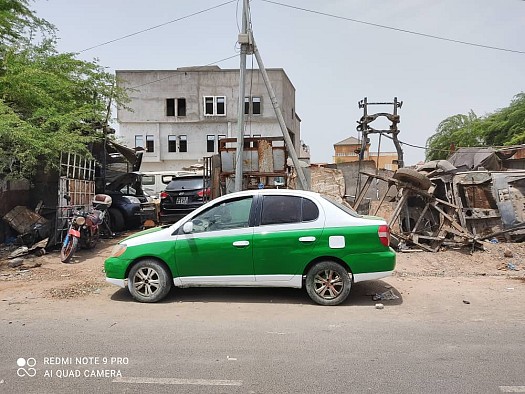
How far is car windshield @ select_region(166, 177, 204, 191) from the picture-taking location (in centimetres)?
1298

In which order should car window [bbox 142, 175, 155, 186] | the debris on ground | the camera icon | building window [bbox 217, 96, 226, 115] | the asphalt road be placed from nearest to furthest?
the asphalt road
the camera icon
the debris on ground
car window [bbox 142, 175, 155, 186]
building window [bbox 217, 96, 226, 115]

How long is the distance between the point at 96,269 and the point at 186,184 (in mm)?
4817

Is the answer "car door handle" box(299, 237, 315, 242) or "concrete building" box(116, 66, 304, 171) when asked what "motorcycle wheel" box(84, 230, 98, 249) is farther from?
"concrete building" box(116, 66, 304, 171)

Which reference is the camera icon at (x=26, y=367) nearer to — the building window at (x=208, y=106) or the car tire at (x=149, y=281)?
the car tire at (x=149, y=281)

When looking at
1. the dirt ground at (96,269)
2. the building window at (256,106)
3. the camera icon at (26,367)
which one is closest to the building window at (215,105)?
the building window at (256,106)

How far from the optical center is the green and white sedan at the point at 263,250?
245 inches

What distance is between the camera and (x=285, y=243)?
626cm

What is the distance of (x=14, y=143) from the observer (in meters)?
9.15

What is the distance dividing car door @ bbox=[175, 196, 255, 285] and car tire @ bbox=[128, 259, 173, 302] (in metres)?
0.25

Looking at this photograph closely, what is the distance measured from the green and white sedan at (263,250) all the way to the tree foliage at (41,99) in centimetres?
408

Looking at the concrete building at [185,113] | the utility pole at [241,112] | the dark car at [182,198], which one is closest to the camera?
the utility pole at [241,112]

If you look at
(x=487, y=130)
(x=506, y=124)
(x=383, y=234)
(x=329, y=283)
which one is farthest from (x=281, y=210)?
(x=487, y=130)

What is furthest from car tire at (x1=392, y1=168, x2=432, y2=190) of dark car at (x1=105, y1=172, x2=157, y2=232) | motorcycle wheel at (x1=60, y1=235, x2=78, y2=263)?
dark car at (x1=105, y1=172, x2=157, y2=232)

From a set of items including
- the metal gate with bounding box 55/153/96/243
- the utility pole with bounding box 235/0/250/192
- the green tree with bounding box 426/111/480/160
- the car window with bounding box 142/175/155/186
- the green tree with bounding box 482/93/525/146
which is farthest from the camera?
Answer: the green tree with bounding box 426/111/480/160
